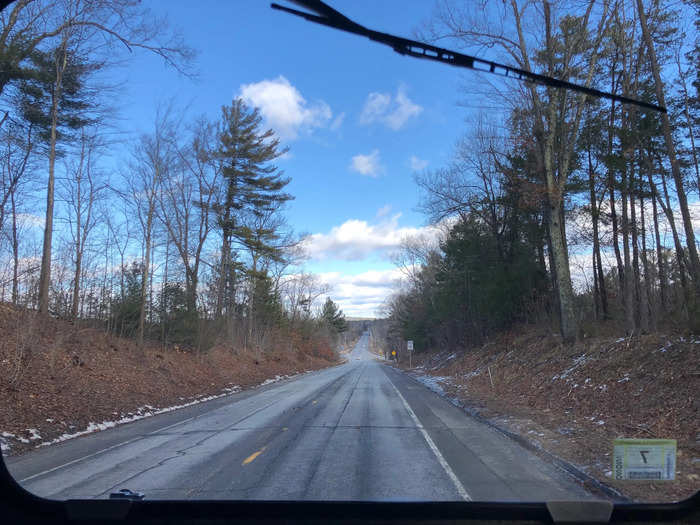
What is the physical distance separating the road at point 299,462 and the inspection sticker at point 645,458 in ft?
4.82

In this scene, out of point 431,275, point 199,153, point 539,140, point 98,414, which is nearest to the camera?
point 98,414

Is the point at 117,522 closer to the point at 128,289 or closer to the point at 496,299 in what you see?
the point at 128,289

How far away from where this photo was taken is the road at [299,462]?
5.55 meters

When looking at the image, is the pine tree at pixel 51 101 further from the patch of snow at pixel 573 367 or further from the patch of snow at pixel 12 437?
the patch of snow at pixel 573 367

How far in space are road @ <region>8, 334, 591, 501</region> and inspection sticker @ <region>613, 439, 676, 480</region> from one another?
57.9 inches

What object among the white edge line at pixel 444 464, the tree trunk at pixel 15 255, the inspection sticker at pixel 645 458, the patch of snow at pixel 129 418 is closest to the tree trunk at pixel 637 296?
the white edge line at pixel 444 464

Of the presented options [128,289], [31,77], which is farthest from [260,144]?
[31,77]

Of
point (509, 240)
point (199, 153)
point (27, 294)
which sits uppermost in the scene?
point (199, 153)

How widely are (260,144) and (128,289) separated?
11127mm

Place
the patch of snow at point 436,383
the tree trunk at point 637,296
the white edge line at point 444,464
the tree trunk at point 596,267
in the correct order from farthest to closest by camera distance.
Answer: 1. the tree trunk at point 596,267
2. the patch of snow at point 436,383
3. the tree trunk at point 637,296
4. the white edge line at point 444,464

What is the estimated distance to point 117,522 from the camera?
10.2 ft

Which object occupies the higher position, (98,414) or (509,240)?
(509,240)

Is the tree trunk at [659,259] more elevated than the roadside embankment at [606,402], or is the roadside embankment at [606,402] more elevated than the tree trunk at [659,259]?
the tree trunk at [659,259]

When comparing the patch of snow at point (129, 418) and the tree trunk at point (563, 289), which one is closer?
the patch of snow at point (129, 418)
